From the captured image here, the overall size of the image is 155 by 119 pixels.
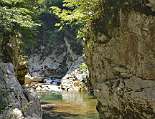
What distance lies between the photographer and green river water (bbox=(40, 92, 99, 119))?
78.9ft

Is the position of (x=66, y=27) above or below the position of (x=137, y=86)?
above

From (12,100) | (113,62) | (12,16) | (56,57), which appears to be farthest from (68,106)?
(56,57)

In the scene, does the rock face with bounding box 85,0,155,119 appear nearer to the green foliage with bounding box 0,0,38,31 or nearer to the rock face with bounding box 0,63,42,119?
the rock face with bounding box 0,63,42,119

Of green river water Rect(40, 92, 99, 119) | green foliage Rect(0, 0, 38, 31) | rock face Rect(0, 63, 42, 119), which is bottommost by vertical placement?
green river water Rect(40, 92, 99, 119)

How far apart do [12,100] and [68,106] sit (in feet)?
49.9

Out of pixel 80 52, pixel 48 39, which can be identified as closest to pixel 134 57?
pixel 80 52

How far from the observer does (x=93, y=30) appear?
15.6 m

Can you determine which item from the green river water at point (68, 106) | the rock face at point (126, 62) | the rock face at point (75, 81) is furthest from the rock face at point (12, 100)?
the rock face at point (75, 81)

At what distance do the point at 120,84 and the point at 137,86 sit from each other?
2.97ft

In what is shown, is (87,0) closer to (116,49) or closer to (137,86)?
(116,49)

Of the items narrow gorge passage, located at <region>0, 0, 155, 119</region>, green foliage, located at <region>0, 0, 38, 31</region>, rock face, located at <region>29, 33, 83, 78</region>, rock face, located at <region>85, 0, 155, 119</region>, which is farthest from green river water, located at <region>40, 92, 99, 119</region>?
rock face, located at <region>29, 33, 83, 78</region>

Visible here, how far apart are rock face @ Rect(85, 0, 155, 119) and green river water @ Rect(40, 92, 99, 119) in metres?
8.52

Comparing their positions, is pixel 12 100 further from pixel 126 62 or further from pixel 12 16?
pixel 12 16

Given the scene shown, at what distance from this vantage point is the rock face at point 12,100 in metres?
12.0
